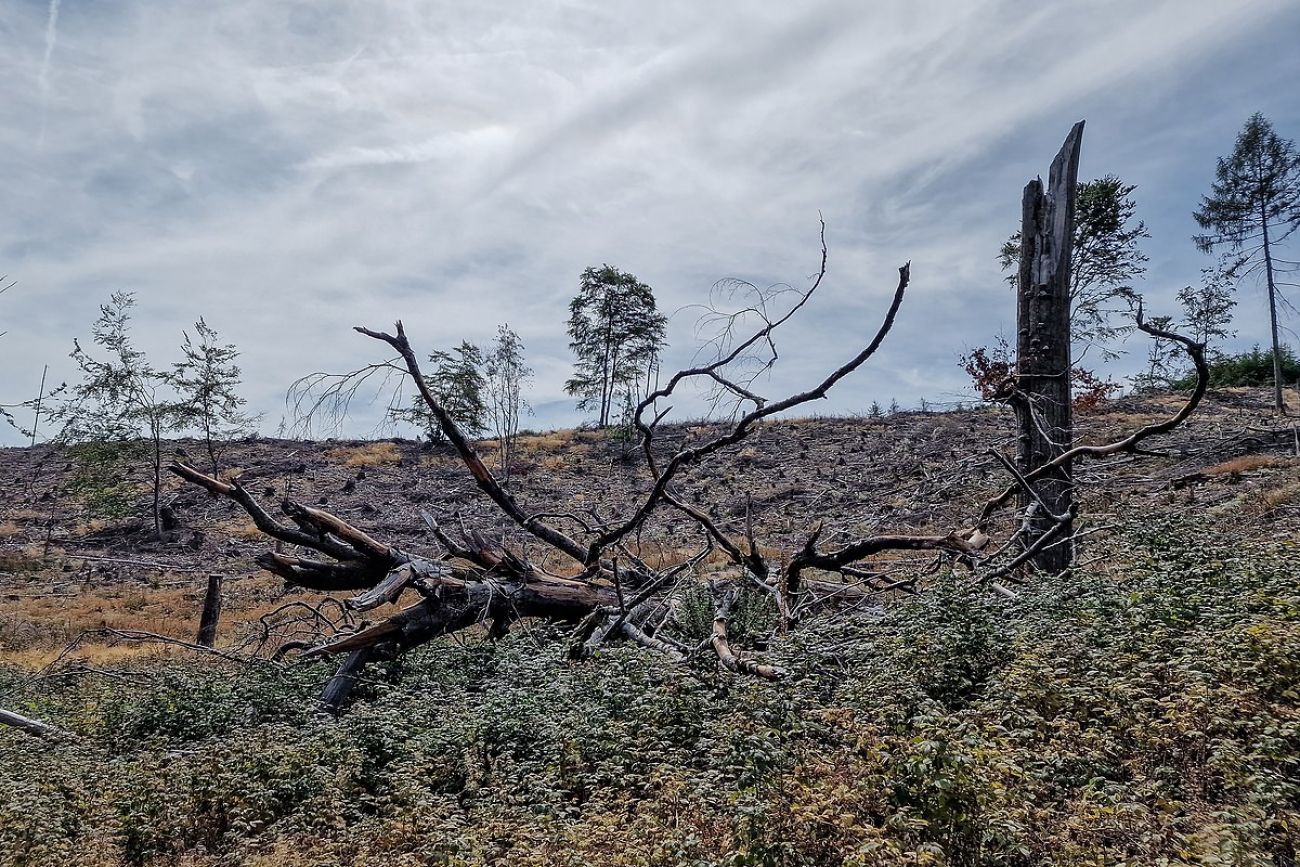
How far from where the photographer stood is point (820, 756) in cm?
351

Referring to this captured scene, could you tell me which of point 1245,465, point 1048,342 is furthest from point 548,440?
point 1048,342

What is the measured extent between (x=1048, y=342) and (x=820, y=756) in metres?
4.46

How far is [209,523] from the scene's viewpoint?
27.0 metres

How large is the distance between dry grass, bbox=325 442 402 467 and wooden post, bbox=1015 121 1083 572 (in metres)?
29.7

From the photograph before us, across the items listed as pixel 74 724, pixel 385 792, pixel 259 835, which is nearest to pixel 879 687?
pixel 385 792

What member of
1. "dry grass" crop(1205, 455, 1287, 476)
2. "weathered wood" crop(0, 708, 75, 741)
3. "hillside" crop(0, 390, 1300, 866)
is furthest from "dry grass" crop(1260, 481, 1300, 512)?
"weathered wood" crop(0, 708, 75, 741)

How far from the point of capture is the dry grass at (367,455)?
105 ft

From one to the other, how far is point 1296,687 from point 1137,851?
4.45 feet

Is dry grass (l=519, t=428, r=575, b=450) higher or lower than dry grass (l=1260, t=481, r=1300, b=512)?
higher

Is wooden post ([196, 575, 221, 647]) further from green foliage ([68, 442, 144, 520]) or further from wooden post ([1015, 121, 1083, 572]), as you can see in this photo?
green foliage ([68, 442, 144, 520])

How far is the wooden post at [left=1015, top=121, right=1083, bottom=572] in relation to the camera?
6223 mm

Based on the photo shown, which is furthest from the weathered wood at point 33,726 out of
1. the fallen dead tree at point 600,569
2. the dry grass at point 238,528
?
the dry grass at point 238,528

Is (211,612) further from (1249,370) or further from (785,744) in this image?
(1249,370)

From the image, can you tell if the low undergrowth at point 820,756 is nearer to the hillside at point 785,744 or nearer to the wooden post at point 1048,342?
the hillside at point 785,744
